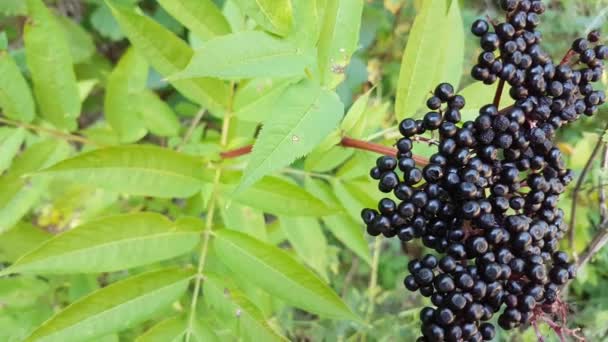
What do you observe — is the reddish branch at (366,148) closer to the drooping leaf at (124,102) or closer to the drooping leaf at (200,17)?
the drooping leaf at (200,17)

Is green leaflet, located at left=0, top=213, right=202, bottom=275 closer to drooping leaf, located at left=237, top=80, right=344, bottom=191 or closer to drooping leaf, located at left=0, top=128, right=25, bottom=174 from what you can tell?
drooping leaf, located at left=0, top=128, right=25, bottom=174

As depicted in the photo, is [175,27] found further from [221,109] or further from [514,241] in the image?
[514,241]

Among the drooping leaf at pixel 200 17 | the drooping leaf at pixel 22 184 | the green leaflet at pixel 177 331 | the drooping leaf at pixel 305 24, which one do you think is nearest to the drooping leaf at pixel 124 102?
the drooping leaf at pixel 22 184

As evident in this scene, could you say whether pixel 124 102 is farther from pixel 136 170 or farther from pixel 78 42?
pixel 78 42

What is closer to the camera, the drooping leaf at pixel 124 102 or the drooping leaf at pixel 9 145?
the drooping leaf at pixel 9 145

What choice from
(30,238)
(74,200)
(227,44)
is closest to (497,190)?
(227,44)

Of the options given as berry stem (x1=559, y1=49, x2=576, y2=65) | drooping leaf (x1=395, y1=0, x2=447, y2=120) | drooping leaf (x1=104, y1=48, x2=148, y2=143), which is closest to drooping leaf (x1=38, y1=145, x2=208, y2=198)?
drooping leaf (x1=104, y1=48, x2=148, y2=143)

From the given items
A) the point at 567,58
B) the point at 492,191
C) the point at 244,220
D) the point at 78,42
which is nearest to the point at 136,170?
the point at 244,220
